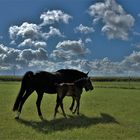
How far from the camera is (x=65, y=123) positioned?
591 inches

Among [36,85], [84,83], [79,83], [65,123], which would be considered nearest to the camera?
[65,123]

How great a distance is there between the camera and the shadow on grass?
14.0 metres

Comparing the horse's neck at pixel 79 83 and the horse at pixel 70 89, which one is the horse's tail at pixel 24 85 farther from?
the horse's neck at pixel 79 83

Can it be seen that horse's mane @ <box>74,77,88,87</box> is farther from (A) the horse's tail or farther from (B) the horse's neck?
(A) the horse's tail

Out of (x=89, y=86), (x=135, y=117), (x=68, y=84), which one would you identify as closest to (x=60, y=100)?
(x=68, y=84)

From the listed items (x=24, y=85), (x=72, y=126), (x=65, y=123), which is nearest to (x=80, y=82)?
(x=24, y=85)

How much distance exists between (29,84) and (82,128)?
3.95 metres

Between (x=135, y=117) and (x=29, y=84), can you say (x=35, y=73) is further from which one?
(x=135, y=117)

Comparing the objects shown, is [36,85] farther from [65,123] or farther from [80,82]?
[65,123]

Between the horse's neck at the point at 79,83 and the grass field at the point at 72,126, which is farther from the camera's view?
the horse's neck at the point at 79,83

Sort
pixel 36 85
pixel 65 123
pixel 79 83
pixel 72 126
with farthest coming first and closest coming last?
pixel 79 83
pixel 36 85
pixel 65 123
pixel 72 126

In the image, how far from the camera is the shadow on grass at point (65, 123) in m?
14.0

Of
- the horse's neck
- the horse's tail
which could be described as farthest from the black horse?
the horse's neck

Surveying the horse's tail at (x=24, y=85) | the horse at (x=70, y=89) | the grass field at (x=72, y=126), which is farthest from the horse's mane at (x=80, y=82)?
the horse's tail at (x=24, y=85)
